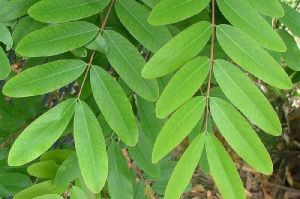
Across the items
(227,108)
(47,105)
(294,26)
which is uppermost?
(294,26)

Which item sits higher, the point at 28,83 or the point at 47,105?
the point at 28,83

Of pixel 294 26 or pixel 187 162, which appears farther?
pixel 294 26

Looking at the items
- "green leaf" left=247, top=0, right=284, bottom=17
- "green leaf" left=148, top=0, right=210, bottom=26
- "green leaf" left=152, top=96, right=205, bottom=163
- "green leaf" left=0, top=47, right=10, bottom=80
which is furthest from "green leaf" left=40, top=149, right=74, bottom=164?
"green leaf" left=247, top=0, right=284, bottom=17

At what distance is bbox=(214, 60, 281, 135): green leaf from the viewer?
0.95 metres

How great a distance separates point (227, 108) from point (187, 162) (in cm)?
14

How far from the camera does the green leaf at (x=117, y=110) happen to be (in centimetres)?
100

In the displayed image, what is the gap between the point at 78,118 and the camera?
1020mm

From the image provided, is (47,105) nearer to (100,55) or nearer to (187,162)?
(100,55)

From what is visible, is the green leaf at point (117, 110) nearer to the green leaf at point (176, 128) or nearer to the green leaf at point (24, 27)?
the green leaf at point (176, 128)

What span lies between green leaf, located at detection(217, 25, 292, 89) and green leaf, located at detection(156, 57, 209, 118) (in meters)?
0.08

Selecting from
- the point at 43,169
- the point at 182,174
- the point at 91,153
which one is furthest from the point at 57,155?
the point at 182,174

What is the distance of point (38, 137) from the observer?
3.20 ft

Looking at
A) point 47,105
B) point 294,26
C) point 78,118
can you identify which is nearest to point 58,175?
point 78,118

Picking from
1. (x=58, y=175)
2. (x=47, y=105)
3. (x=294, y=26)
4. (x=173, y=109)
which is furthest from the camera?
(x=47, y=105)
